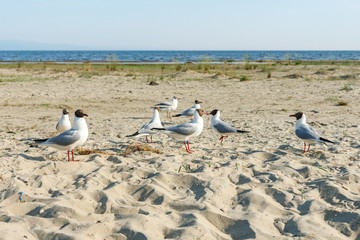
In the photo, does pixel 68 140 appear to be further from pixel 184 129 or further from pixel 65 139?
pixel 184 129

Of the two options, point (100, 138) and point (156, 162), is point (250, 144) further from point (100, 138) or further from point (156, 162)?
point (100, 138)

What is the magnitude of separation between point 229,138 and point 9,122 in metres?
5.85

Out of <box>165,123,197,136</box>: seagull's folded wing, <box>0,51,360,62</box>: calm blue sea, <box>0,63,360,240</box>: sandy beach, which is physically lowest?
<box>0,51,360,62</box>: calm blue sea

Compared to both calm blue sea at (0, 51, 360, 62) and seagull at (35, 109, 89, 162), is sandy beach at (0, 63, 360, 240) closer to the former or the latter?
seagull at (35, 109, 89, 162)

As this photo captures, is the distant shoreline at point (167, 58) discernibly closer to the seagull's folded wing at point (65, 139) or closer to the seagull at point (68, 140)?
the seagull at point (68, 140)

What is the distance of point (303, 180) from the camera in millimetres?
5113

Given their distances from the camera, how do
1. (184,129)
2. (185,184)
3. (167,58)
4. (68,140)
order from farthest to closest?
(167,58), (184,129), (68,140), (185,184)

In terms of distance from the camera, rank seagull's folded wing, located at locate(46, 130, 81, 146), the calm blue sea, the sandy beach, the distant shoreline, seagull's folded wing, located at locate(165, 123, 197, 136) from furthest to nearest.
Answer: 1. the calm blue sea
2. the distant shoreline
3. seagull's folded wing, located at locate(165, 123, 197, 136)
4. seagull's folded wing, located at locate(46, 130, 81, 146)
5. the sandy beach

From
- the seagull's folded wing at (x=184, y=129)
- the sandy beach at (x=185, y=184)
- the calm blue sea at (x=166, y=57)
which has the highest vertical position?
the seagull's folded wing at (x=184, y=129)

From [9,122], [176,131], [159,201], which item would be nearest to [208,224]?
[159,201]

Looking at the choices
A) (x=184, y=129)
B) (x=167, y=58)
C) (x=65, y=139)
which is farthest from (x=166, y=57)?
(x=65, y=139)

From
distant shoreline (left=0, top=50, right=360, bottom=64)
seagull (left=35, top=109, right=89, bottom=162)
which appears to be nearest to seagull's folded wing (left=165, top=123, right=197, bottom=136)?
Answer: seagull (left=35, top=109, right=89, bottom=162)

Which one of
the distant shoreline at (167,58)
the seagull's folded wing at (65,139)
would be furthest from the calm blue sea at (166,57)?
the seagull's folded wing at (65,139)

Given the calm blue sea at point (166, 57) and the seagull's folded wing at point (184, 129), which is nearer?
the seagull's folded wing at point (184, 129)
